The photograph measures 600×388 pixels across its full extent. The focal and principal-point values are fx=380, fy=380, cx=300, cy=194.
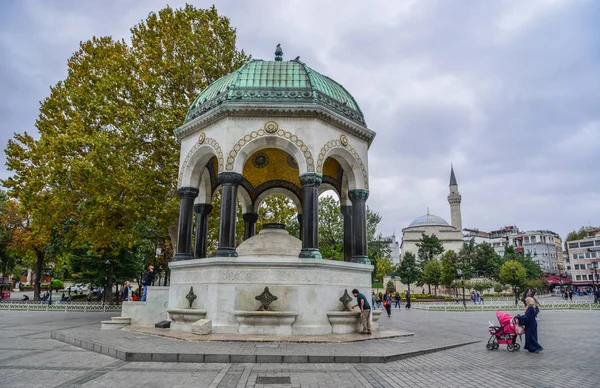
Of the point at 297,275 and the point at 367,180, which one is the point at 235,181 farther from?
the point at 367,180

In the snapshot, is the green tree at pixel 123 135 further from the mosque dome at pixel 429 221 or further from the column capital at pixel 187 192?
the mosque dome at pixel 429 221

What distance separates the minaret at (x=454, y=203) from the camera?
264 feet

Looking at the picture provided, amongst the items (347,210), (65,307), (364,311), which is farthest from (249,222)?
(65,307)

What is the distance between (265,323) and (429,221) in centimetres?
7706

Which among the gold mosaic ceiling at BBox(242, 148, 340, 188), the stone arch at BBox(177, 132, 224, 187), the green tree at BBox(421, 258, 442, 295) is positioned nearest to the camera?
the stone arch at BBox(177, 132, 224, 187)

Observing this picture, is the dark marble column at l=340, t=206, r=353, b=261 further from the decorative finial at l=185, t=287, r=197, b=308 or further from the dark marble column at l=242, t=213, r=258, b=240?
the decorative finial at l=185, t=287, r=197, b=308

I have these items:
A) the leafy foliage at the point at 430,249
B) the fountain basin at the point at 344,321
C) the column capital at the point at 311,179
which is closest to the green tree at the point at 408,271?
the leafy foliage at the point at 430,249

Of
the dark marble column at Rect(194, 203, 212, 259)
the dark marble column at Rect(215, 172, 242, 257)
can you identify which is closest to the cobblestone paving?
the dark marble column at Rect(215, 172, 242, 257)

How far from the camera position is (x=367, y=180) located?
1250 centimetres

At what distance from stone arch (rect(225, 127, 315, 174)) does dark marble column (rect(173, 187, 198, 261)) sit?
2.30 meters

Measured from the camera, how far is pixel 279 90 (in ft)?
37.8

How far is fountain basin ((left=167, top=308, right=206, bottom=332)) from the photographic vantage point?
1000cm

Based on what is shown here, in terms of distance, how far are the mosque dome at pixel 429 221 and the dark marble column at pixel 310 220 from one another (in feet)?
240

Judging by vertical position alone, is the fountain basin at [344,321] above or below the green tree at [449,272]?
below
